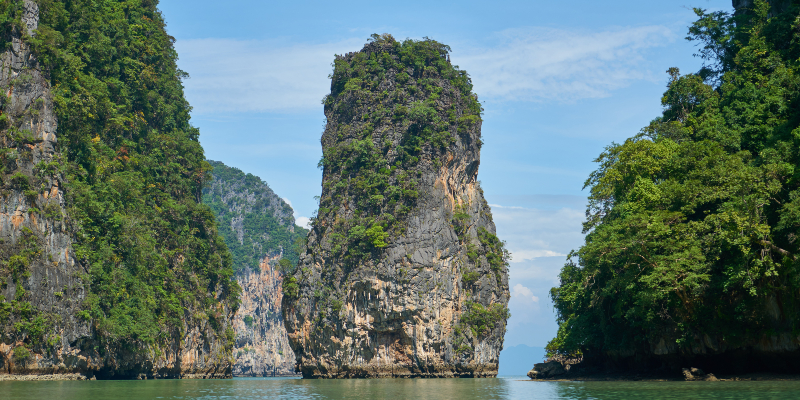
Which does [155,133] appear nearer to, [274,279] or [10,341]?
[10,341]

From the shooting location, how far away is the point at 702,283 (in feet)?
69.2

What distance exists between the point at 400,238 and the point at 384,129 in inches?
355

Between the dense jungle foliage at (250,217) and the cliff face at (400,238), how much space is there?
204 feet

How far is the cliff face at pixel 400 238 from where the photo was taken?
46.8 metres

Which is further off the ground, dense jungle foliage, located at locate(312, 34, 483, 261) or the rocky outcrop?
dense jungle foliage, located at locate(312, 34, 483, 261)

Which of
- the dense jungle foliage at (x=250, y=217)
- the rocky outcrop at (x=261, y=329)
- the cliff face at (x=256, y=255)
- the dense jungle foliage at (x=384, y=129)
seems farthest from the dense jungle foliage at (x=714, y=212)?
the dense jungle foliage at (x=250, y=217)

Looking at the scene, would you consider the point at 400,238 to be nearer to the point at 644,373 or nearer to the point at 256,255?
the point at 644,373

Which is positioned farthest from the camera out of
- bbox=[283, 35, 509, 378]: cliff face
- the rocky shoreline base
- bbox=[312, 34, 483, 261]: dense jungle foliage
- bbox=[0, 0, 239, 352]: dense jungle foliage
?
bbox=[312, 34, 483, 261]: dense jungle foliage

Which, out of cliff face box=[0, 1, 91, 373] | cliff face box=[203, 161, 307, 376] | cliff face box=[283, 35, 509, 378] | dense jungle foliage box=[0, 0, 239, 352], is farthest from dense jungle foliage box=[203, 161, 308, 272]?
cliff face box=[0, 1, 91, 373]

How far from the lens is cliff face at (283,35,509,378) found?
153 ft

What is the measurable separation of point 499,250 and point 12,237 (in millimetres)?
34812

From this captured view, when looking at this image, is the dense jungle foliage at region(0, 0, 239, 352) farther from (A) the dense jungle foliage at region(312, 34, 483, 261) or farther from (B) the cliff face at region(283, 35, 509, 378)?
(A) the dense jungle foliage at region(312, 34, 483, 261)

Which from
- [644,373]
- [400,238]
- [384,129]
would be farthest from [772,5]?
[384,129]

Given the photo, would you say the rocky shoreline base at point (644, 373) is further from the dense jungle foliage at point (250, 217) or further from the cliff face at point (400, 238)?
the dense jungle foliage at point (250, 217)
